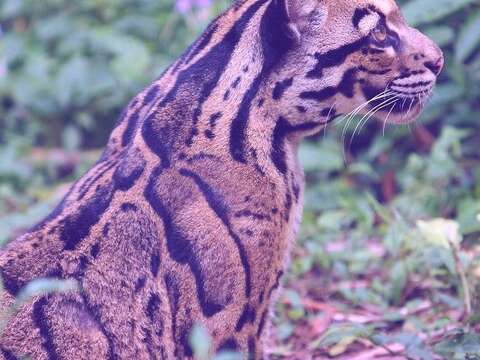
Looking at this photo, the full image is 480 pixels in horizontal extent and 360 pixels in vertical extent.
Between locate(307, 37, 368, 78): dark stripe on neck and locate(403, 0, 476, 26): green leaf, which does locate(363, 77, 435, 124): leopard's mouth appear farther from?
locate(403, 0, 476, 26): green leaf

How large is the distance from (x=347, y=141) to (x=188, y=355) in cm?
429

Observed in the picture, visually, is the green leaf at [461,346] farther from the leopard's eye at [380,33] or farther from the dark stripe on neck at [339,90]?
the leopard's eye at [380,33]

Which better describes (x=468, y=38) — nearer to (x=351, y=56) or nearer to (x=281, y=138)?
(x=351, y=56)

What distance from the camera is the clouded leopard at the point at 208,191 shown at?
4277 millimetres

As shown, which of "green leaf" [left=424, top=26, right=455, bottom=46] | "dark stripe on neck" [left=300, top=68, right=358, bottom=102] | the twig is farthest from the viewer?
"green leaf" [left=424, top=26, right=455, bottom=46]

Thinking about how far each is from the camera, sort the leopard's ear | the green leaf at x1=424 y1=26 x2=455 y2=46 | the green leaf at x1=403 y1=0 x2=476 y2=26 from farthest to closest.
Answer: the green leaf at x1=424 y1=26 x2=455 y2=46
the green leaf at x1=403 y1=0 x2=476 y2=26
the leopard's ear

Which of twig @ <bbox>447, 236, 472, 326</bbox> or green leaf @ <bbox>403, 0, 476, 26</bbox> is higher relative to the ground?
green leaf @ <bbox>403, 0, 476, 26</bbox>

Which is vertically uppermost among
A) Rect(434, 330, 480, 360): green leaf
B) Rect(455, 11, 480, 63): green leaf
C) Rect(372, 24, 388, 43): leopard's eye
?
Rect(372, 24, 388, 43): leopard's eye

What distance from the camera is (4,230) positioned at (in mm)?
7578

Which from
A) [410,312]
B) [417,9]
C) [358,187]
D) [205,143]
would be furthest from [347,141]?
[205,143]

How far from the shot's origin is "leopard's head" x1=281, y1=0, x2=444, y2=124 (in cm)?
452

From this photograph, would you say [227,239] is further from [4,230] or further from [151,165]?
[4,230]

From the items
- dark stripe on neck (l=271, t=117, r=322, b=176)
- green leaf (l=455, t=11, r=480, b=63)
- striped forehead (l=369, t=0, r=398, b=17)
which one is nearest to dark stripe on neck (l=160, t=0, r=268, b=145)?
dark stripe on neck (l=271, t=117, r=322, b=176)

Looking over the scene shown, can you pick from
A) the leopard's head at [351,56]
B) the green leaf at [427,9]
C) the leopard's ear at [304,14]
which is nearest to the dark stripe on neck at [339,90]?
the leopard's head at [351,56]
